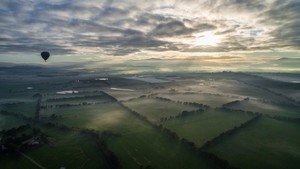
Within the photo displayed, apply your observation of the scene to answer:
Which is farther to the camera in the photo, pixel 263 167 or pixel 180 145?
pixel 180 145

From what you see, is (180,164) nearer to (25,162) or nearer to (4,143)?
(25,162)

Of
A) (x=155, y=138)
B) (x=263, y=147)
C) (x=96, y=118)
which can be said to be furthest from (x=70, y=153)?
(x=263, y=147)

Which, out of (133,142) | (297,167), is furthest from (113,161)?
(297,167)

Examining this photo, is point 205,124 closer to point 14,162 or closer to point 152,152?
point 152,152

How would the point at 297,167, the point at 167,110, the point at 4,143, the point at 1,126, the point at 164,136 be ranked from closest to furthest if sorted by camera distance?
the point at 297,167
the point at 4,143
the point at 164,136
the point at 1,126
the point at 167,110

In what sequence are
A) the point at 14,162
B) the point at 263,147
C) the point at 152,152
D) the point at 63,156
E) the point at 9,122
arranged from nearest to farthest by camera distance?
the point at 14,162
the point at 63,156
the point at 152,152
the point at 263,147
the point at 9,122

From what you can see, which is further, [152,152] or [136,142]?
[136,142]

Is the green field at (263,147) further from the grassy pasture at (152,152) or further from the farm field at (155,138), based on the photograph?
the grassy pasture at (152,152)

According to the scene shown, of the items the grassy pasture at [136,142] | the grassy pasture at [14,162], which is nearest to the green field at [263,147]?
the grassy pasture at [136,142]
